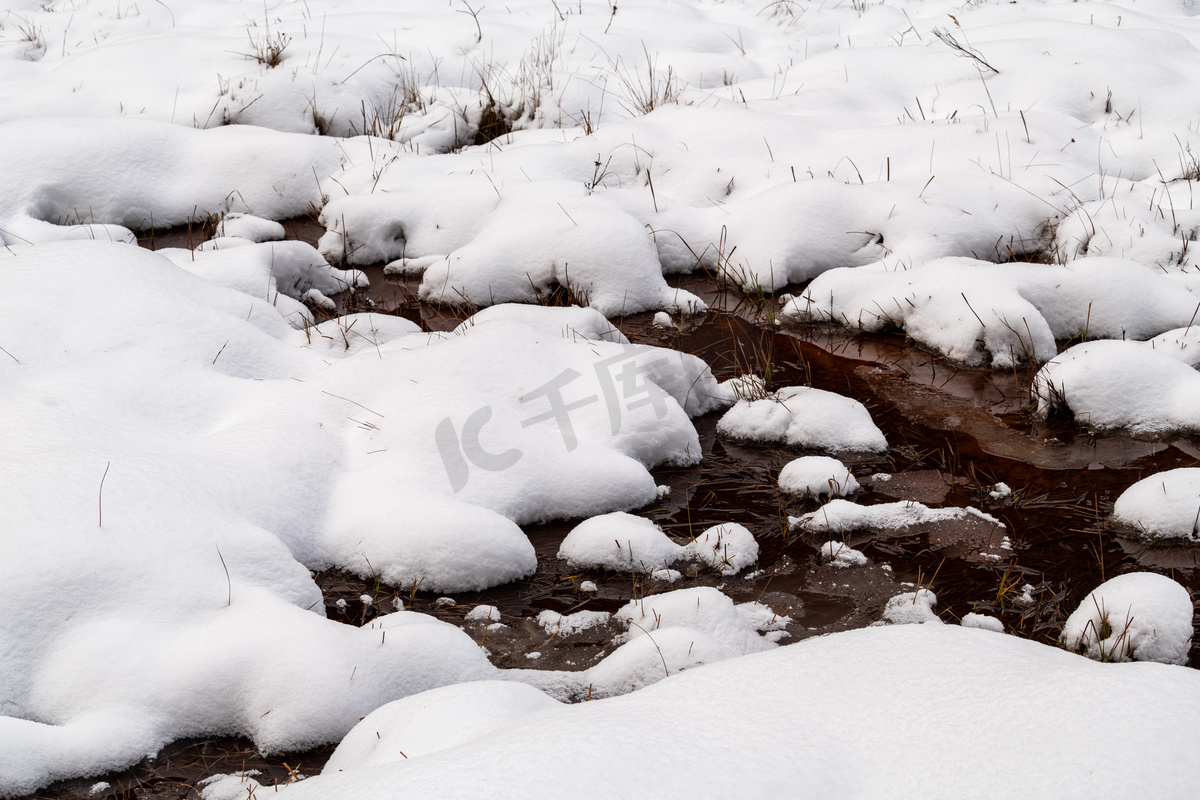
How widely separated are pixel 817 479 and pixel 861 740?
5.12 ft

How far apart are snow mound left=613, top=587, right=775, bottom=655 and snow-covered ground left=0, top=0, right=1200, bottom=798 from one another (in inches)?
0.6

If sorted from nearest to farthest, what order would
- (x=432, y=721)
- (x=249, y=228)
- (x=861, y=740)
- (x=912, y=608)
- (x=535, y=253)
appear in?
(x=861, y=740) < (x=432, y=721) < (x=912, y=608) < (x=535, y=253) < (x=249, y=228)

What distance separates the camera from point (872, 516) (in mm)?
2889

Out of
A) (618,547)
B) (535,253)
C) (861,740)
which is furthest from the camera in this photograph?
(535,253)

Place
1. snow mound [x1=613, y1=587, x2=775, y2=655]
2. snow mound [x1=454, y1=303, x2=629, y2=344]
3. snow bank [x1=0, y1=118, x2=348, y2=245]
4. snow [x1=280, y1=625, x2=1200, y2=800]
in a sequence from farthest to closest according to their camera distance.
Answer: snow bank [x1=0, y1=118, x2=348, y2=245] < snow mound [x1=454, y1=303, x2=629, y2=344] < snow mound [x1=613, y1=587, x2=775, y2=655] < snow [x1=280, y1=625, x2=1200, y2=800]

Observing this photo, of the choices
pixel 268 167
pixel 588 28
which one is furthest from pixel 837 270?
pixel 588 28

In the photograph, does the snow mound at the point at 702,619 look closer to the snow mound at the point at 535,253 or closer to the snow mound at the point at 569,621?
the snow mound at the point at 569,621

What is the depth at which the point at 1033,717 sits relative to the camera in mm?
1459

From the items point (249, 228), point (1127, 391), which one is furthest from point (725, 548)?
point (249, 228)

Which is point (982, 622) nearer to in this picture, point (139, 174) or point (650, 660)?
point (650, 660)

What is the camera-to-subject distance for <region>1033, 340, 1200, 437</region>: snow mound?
3246mm

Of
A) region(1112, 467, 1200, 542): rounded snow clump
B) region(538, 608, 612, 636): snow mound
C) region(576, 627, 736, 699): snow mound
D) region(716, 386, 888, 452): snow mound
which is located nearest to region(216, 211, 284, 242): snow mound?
region(716, 386, 888, 452): snow mound

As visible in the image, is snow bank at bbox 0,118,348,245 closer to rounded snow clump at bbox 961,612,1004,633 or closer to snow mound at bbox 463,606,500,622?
snow mound at bbox 463,606,500,622

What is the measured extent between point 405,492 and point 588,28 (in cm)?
526
